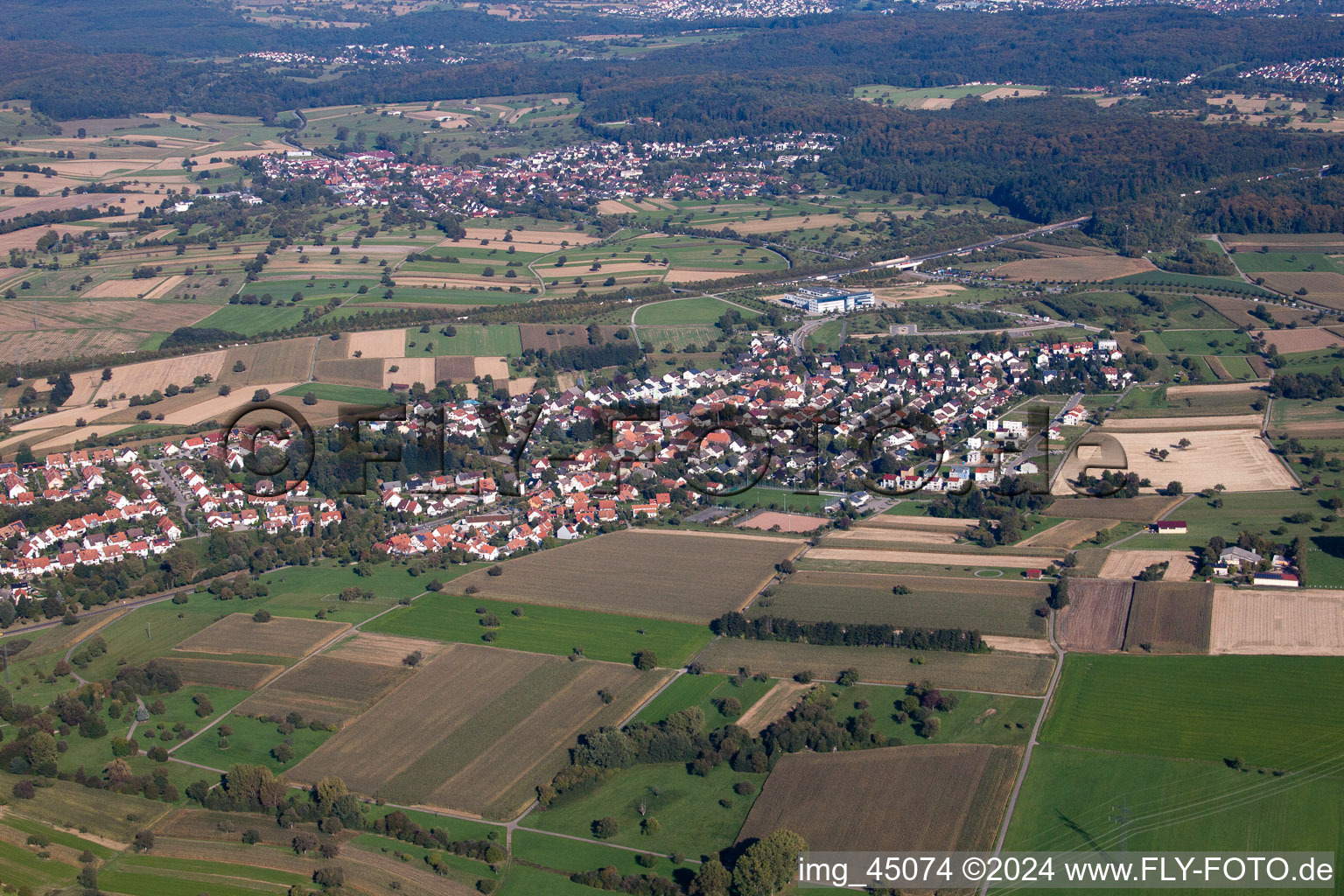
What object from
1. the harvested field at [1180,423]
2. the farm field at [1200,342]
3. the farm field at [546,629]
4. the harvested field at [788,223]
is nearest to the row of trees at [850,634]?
the farm field at [546,629]

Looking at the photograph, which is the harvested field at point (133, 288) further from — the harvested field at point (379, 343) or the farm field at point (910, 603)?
the farm field at point (910, 603)

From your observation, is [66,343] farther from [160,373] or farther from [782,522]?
[782,522]

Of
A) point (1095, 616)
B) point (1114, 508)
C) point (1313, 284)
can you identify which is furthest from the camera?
point (1313, 284)

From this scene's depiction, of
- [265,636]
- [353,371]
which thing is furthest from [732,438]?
[353,371]

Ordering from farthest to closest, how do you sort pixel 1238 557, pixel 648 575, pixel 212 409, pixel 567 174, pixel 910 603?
pixel 567 174, pixel 212 409, pixel 648 575, pixel 1238 557, pixel 910 603

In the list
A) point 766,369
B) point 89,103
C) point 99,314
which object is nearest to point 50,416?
point 99,314

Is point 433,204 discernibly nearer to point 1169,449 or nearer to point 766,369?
point 766,369
